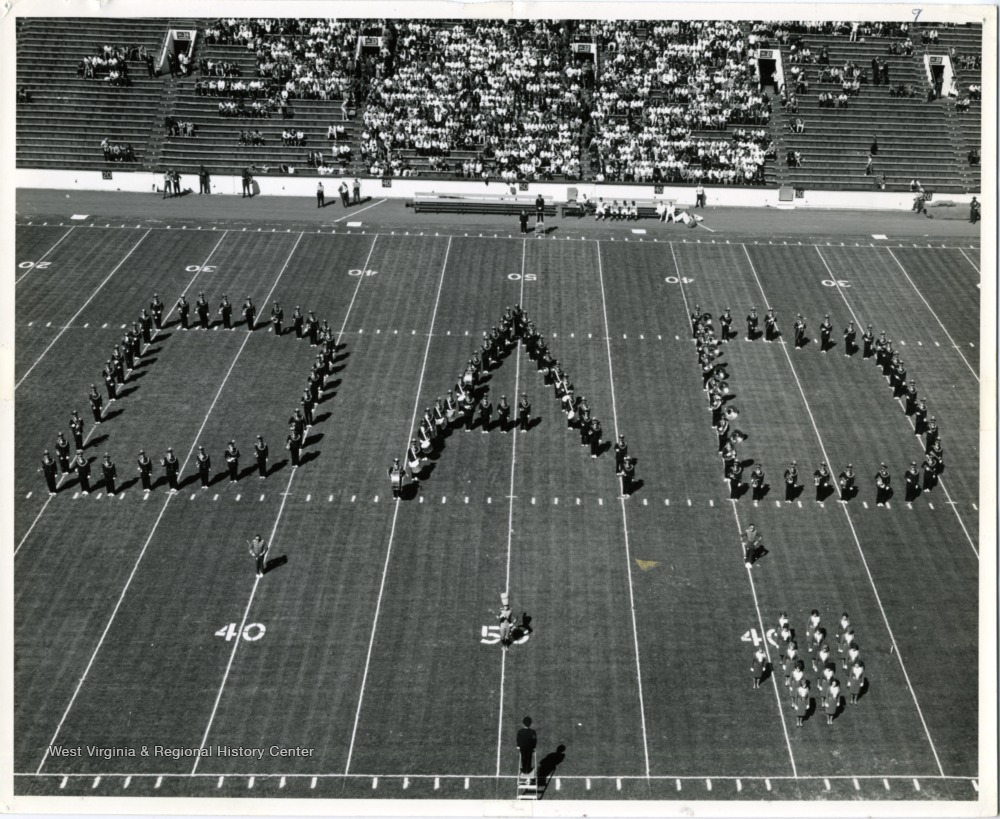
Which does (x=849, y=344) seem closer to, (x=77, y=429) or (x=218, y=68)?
(x=77, y=429)

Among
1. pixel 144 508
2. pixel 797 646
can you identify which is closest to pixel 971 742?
pixel 797 646

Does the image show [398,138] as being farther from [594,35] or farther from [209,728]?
[209,728]

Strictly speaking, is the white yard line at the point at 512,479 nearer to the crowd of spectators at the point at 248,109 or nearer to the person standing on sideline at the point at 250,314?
the person standing on sideline at the point at 250,314

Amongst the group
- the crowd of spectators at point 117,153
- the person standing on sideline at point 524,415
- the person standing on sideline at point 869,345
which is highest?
the crowd of spectators at point 117,153

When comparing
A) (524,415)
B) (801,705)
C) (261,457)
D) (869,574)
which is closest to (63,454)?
(261,457)

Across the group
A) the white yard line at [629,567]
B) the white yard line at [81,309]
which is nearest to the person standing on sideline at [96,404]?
the white yard line at [81,309]
